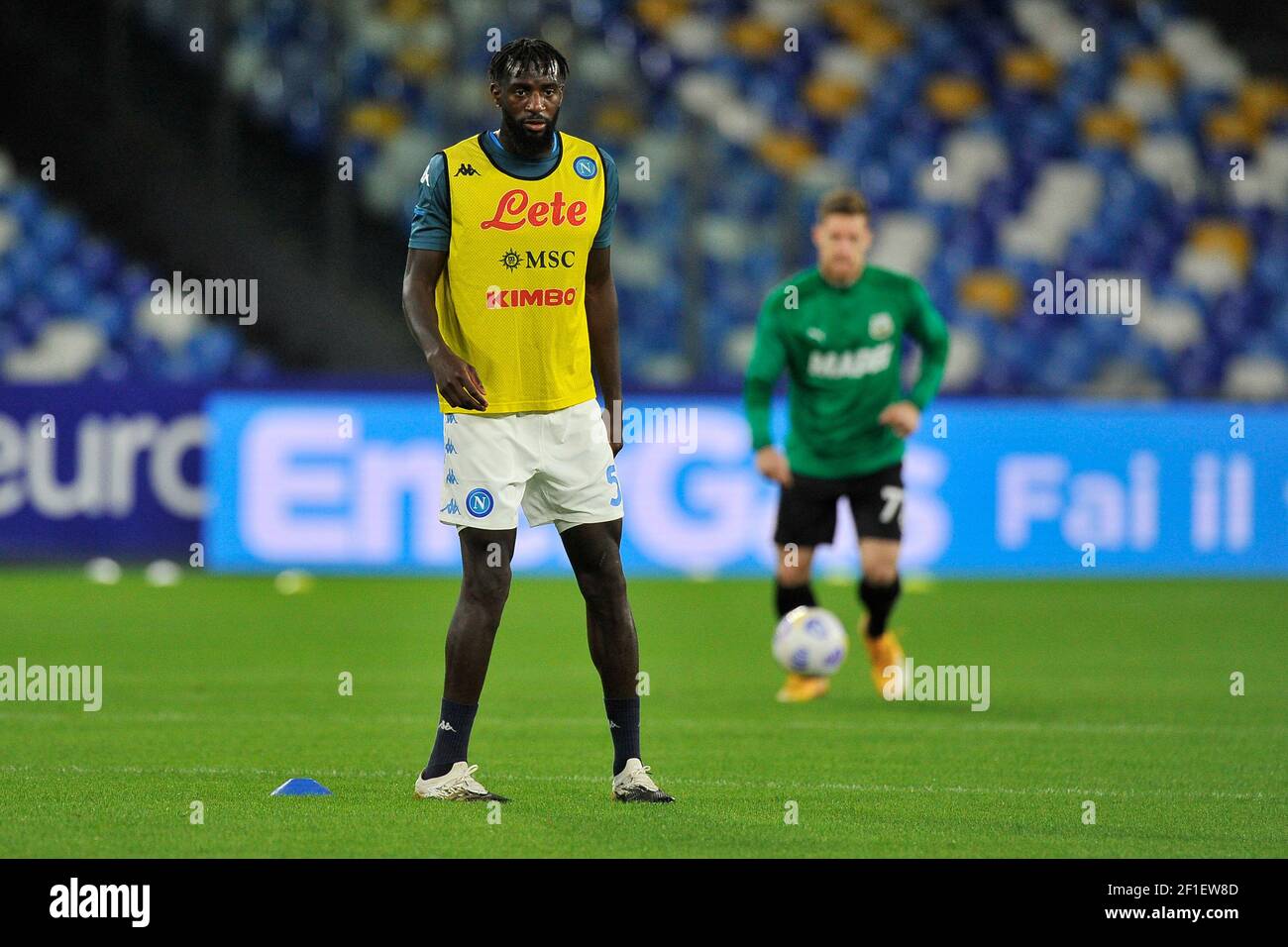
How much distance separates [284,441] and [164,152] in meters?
5.51

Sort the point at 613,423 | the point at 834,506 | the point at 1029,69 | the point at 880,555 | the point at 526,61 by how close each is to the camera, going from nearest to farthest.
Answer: the point at 526,61 → the point at 613,423 → the point at 880,555 → the point at 834,506 → the point at 1029,69

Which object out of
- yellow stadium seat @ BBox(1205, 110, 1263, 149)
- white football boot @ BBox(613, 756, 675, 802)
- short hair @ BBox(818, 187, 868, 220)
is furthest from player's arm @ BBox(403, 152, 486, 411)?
yellow stadium seat @ BBox(1205, 110, 1263, 149)

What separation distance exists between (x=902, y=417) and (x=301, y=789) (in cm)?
382

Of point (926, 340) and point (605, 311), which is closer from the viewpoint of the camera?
point (605, 311)

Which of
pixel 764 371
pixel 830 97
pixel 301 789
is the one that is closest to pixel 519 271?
pixel 301 789

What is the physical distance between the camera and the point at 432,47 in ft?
66.0

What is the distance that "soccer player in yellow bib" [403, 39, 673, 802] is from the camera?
5984mm

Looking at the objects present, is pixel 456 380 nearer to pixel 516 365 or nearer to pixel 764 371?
pixel 516 365

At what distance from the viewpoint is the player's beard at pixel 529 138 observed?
5949 mm

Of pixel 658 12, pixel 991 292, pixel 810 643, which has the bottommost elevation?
pixel 810 643

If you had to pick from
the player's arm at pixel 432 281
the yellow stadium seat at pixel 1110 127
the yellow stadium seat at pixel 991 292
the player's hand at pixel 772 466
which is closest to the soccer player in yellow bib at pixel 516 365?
the player's arm at pixel 432 281

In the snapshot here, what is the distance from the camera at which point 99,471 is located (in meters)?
15.9

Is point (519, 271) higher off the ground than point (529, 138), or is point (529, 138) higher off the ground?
point (529, 138)

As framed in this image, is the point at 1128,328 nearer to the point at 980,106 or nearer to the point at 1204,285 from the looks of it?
the point at 1204,285
